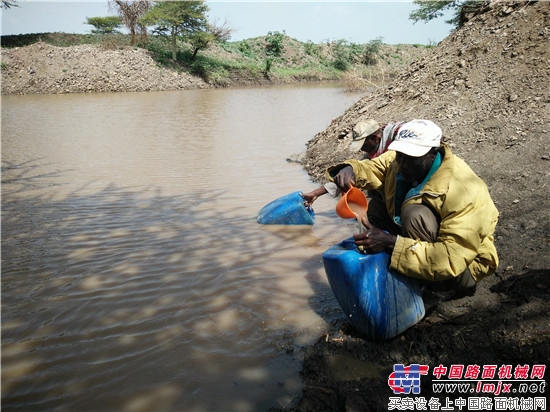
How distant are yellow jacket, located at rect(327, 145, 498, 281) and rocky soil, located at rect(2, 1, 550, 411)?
0.38 metres

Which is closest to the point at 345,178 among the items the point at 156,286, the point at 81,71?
the point at 156,286

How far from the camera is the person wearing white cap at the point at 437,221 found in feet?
6.53

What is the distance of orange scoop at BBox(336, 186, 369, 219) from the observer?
105 inches

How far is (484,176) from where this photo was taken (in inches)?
173

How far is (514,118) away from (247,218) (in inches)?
138

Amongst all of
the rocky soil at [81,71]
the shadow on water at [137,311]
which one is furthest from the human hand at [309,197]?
the rocky soil at [81,71]

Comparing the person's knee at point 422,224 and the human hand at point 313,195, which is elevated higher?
the person's knee at point 422,224

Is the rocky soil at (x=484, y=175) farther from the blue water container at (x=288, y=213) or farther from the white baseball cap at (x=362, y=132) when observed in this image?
the blue water container at (x=288, y=213)

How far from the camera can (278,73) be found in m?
34.8

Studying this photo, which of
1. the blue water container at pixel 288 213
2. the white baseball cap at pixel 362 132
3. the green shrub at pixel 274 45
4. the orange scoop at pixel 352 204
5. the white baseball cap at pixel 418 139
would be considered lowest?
the blue water container at pixel 288 213

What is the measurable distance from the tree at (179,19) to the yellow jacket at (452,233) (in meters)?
30.2

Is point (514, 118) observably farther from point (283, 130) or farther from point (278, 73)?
point (278, 73)

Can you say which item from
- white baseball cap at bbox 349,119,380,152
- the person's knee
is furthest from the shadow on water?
white baseball cap at bbox 349,119,380,152

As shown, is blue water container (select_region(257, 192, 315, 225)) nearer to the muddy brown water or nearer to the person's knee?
the muddy brown water
